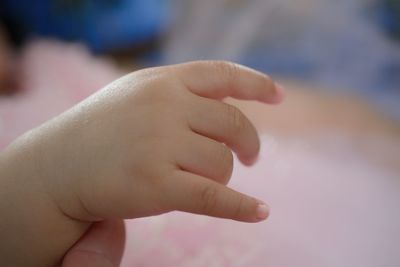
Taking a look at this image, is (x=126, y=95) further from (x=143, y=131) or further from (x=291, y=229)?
(x=291, y=229)

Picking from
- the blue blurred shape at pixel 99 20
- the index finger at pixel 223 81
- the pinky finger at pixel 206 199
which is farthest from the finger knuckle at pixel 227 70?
the blue blurred shape at pixel 99 20

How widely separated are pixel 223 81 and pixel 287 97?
44cm

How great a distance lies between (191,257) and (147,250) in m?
0.05

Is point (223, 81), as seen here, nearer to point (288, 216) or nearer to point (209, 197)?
point (209, 197)

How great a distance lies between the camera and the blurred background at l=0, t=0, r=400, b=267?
62 centimetres

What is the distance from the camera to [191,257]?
597 mm

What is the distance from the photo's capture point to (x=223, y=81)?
51cm

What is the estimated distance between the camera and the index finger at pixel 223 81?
1.64 ft

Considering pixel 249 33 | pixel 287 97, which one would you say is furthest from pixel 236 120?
pixel 249 33

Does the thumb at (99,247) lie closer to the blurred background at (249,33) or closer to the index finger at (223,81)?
the index finger at (223,81)

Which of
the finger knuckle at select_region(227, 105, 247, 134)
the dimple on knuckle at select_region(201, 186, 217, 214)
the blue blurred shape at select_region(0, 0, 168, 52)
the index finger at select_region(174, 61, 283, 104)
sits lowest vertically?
the dimple on knuckle at select_region(201, 186, 217, 214)

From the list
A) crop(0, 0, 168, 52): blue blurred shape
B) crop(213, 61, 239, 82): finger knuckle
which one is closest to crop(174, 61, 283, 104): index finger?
crop(213, 61, 239, 82): finger knuckle

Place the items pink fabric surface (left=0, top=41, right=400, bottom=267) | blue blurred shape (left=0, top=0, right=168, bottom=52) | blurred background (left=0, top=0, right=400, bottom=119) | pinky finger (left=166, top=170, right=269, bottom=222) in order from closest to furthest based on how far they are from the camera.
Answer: pinky finger (left=166, top=170, right=269, bottom=222) → pink fabric surface (left=0, top=41, right=400, bottom=267) → blurred background (left=0, top=0, right=400, bottom=119) → blue blurred shape (left=0, top=0, right=168, bottom=52)

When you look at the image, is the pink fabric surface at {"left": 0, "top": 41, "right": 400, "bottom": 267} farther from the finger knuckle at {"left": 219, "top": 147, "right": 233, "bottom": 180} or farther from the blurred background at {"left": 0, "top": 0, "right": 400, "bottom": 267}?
the finger knuckle at {"left": 219, "top": 147, "right": 233, "bottom": 180}
